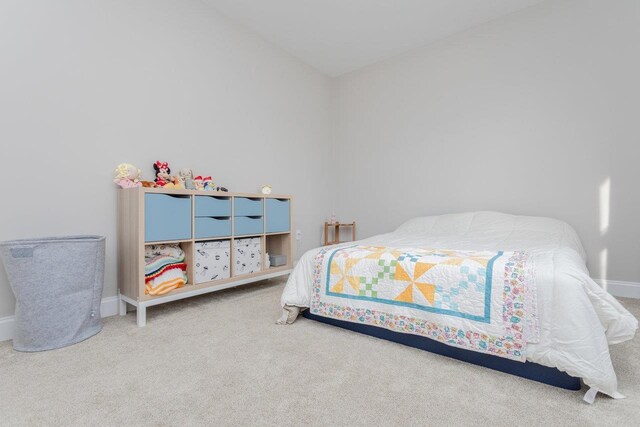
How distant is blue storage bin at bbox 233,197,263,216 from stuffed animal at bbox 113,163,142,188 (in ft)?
2.26

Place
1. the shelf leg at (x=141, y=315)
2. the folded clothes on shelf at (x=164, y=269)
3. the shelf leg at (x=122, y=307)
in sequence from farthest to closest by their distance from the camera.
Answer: the shelf leg at (x=122, y=307) → the folded clothes on shelf at (x=164, y=269) → the shelf leg at (x=141, y=315)

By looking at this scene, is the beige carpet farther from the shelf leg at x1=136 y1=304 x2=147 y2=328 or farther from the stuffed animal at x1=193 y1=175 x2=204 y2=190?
the stuffed animal at x1=193 y1=175 x2=204 y2=190

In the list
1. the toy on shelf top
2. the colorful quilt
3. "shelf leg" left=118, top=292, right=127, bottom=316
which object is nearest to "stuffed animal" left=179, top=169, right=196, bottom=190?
the toy on shelf top

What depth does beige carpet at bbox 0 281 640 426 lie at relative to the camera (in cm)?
105

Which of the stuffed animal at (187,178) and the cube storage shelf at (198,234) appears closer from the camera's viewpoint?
the cube storage shelf at (198,234)

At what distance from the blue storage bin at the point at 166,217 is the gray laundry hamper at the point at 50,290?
32 cm

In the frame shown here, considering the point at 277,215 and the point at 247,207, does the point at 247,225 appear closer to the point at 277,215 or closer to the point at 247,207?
the point at 247,207

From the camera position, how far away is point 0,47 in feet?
→ 5.61

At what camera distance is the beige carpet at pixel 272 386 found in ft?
3.46

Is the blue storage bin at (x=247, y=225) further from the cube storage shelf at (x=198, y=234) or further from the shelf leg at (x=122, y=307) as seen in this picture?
the shelf leg at (x=122, y=307)

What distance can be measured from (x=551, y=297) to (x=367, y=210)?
108 inches

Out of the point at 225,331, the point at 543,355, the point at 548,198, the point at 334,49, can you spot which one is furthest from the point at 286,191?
the point at 543,355

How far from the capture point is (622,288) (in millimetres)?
2463

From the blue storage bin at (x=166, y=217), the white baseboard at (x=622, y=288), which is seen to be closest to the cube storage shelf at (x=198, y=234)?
the blue storage bin at (x=166, y=217)
